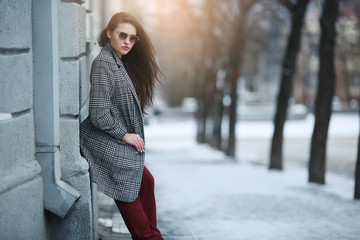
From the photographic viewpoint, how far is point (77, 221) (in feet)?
14.0

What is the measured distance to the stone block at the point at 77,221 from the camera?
425cm

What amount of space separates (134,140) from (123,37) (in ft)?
2.44

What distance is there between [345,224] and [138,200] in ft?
9.98

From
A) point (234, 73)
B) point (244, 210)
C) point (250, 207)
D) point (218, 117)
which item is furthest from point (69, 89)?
point (218, 117)

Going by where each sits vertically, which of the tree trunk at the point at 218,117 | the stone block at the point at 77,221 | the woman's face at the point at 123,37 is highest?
the woman's face at the point at 123,37

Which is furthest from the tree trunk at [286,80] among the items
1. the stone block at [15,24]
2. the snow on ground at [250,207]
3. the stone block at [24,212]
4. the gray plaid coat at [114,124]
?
the stone block at [24,212]

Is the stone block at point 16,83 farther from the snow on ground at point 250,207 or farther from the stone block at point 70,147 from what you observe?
the snow on ground at point 250,207

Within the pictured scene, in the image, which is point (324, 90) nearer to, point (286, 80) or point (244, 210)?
point (286, 80)

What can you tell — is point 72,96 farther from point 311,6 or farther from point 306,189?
point 311,6

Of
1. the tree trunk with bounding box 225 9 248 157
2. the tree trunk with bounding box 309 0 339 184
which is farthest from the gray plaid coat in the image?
the tree trunk with bounding box 225 9 248 157

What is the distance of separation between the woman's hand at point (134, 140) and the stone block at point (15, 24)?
89 centimetres

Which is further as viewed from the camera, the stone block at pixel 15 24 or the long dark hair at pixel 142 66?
the long dark hair at pixel 142 66

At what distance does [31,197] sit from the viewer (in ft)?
12.5

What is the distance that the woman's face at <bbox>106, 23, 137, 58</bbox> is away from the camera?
4.11 metres
